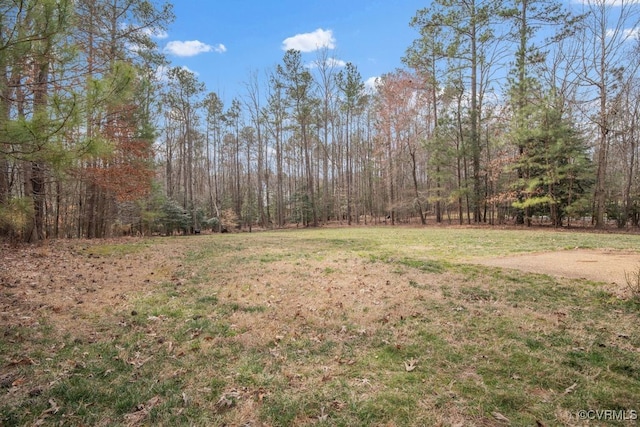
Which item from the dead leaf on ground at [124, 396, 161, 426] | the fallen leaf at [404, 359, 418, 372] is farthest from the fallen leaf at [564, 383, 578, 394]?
the dead leaf on ground at [124, 396, 161, 426]

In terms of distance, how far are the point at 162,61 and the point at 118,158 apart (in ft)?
17.1

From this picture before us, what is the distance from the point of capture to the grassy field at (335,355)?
223 centimetres

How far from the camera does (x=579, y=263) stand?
6391mm

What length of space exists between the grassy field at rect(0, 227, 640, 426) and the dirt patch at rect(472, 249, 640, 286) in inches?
22.5

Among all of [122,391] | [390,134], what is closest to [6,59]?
[122,391]

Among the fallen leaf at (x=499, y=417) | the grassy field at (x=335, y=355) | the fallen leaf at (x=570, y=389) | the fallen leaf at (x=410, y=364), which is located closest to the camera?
the fallen leaf at (x=499, y=417)

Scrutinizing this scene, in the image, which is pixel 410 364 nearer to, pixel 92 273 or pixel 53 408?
pixel 53 408

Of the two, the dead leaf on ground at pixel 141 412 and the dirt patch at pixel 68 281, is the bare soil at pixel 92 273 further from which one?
the dead leaf on ground at pixel 141 412

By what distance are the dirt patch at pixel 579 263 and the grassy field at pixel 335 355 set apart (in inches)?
22.5

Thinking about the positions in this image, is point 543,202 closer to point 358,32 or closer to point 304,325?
point 358,32

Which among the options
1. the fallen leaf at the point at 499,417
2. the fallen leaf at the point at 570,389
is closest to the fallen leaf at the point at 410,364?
the fallen leaf at the point at 499,417

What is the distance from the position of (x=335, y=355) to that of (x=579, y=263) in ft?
20.7

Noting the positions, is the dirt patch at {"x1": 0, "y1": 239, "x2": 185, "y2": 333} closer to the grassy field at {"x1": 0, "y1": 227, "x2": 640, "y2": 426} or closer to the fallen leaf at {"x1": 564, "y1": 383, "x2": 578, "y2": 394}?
the grassy field at {"x1": 0, "y1": 227, "x2": 640, "y2": 426}

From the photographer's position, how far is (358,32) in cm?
1530
